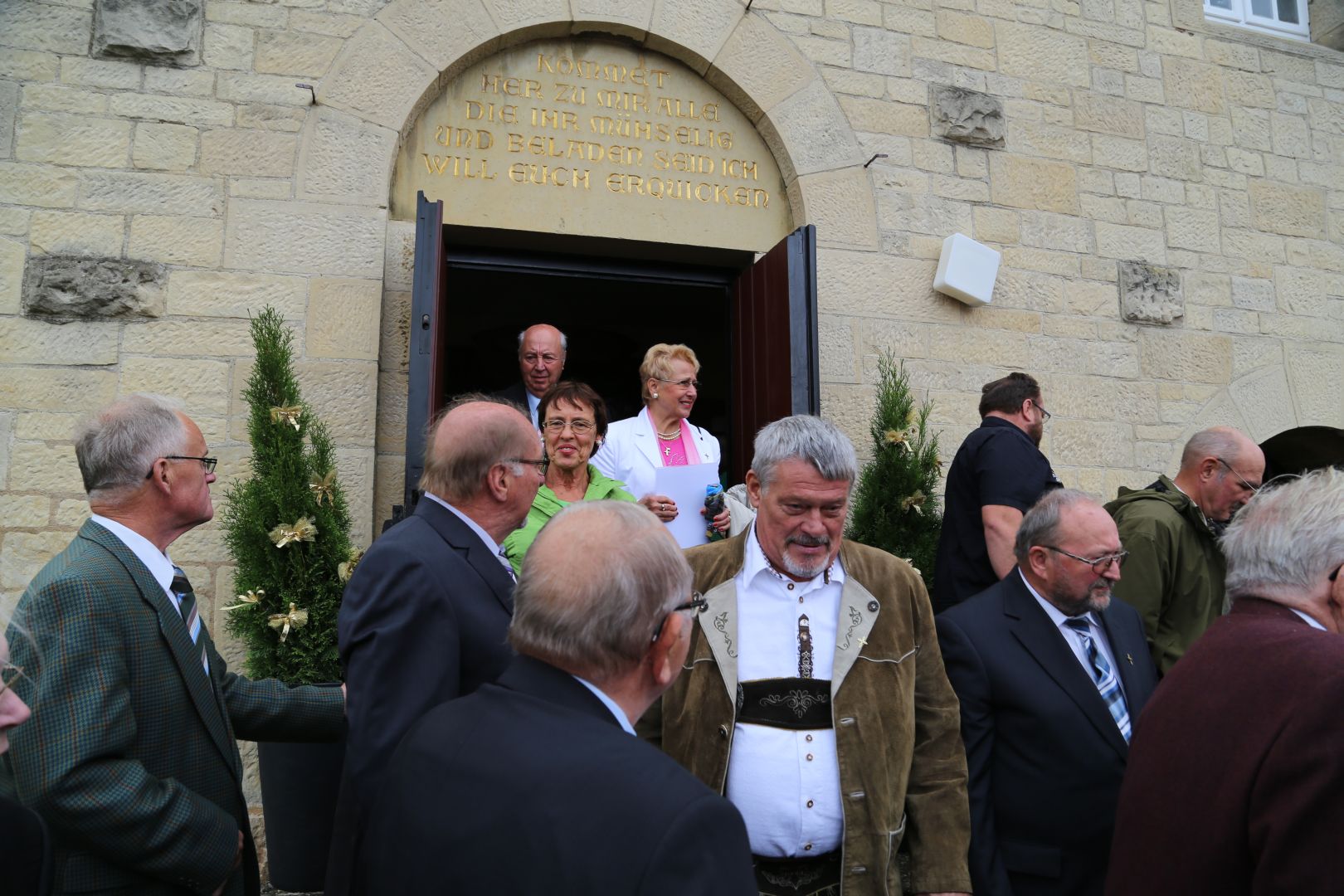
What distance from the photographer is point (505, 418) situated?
8.20 ft

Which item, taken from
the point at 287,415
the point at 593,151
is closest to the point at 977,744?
the point at 287,415

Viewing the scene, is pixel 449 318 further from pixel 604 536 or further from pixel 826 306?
pixel 604 536

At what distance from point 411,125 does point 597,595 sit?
4410mm

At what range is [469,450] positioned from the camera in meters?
2.45

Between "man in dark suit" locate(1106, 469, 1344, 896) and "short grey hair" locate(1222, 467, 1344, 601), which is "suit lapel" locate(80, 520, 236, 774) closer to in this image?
"man in dark suit" locate(1106, 469, 1344, 896)

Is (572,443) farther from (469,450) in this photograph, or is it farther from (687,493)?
(469,450)

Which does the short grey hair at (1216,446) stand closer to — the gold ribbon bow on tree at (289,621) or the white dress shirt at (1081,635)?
the white dress shirt at (1081,635)

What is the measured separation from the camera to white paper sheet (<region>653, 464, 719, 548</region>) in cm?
416

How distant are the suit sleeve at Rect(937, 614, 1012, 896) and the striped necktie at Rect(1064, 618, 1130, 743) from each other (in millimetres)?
354

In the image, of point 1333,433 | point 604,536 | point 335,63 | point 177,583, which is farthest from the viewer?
point 1333,433

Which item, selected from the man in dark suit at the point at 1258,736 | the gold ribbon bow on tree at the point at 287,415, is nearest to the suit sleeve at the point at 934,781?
the man in dark suit at the point at 1258,736

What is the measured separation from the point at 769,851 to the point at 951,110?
489 cm

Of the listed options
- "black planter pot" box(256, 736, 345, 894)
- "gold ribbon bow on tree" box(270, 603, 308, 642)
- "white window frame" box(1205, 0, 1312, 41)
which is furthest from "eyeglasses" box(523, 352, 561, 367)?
"white window frame" box(1205, 0, 1312, 41)

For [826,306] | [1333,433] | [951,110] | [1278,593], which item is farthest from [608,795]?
[1333,433]
